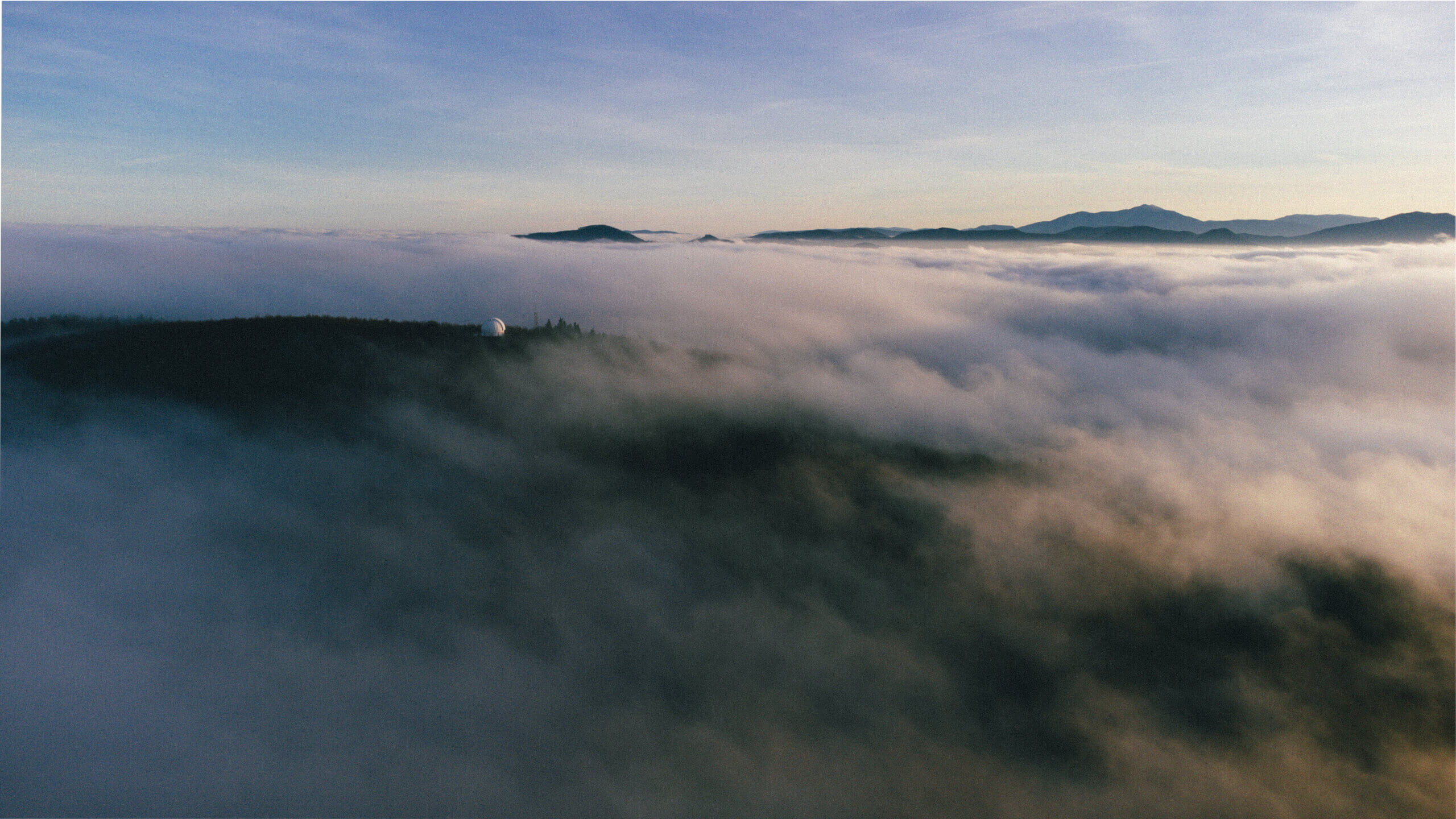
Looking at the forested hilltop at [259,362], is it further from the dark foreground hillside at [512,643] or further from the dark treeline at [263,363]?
the dark foreground hillside at [512,643]

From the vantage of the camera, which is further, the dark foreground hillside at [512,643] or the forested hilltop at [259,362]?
the forested hilltop at [259,362]

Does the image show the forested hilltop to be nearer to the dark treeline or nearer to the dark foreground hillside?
the dark treeline

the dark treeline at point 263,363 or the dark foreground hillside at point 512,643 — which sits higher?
the dark treeline at point 263,363

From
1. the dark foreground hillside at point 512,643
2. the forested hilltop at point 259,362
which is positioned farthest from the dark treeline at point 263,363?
the dark foreground hillside at point 512,643

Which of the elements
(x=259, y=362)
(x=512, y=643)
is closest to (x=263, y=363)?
(x=259, y=362)

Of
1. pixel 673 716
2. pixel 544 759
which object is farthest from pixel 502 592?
pixel 673 716

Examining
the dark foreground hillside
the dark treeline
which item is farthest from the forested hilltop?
the dark foreground hillside

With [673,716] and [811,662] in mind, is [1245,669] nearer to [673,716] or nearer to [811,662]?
[811,662]

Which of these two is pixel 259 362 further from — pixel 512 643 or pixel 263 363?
pixel 512 643
